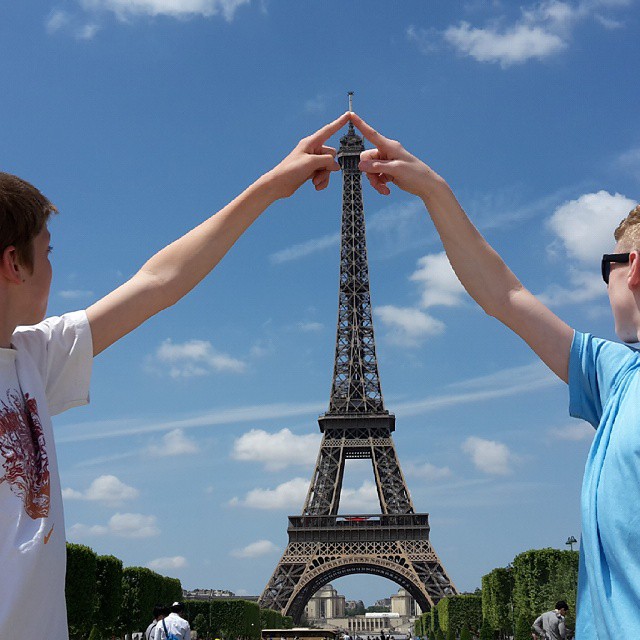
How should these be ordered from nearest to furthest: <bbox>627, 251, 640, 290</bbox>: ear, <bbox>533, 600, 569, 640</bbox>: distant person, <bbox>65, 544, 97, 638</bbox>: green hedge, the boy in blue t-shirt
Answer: the boy in blue t-shirt → <bbox>627, 251, 640, 290</bbox>: ear → <bbox>533, 600, 569, 640</bbox>: distant person → <bbox>65, 544, 97, 638</bbox>: green hedge

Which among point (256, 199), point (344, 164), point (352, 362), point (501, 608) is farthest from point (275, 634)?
point (344, 164)

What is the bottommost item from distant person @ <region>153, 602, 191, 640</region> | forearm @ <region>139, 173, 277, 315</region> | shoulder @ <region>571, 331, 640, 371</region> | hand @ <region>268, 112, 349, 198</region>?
distant person @ <region>153, 602, 191, 640</region>

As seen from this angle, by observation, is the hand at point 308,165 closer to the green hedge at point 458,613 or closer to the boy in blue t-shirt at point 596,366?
the boy in blue t-shirt at point 596,366

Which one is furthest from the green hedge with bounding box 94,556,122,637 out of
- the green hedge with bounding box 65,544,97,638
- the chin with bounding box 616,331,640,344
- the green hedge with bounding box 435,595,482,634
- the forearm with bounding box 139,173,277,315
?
the chin with bounding box 616,331,640,344

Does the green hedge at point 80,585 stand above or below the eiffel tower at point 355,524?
below

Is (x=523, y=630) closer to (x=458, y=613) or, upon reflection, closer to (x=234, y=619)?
(x=458, y=613)

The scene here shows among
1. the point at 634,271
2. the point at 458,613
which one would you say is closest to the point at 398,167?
the point at 634,271

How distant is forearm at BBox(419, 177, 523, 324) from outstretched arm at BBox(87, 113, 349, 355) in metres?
0.63

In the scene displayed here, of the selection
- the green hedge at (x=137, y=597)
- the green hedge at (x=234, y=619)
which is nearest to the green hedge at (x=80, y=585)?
the green hedge at (x=137, y=597)

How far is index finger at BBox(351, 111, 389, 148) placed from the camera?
3648 millimetres

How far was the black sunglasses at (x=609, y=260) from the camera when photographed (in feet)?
9.49

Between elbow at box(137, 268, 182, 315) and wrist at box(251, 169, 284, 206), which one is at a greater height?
wrist at box(251, 169, 284, 206)

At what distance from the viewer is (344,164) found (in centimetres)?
7288

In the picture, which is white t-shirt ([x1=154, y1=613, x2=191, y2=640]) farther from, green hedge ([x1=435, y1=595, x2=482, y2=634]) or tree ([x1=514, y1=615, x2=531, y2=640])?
green hedge ([x1=435, y1=595, x2=482, y2=634])
